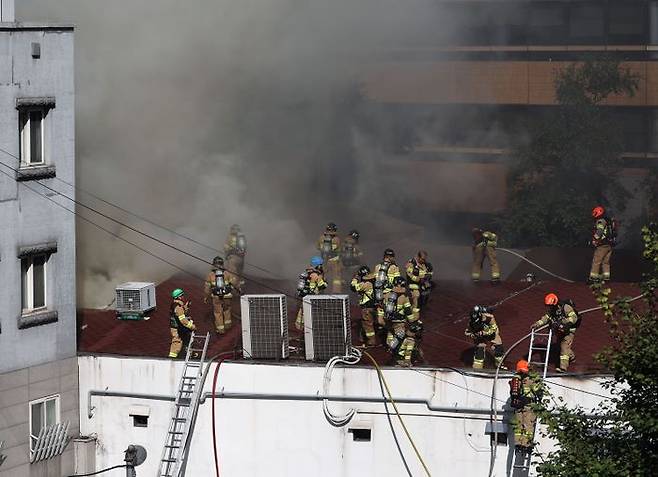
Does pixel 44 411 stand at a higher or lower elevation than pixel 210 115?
lower

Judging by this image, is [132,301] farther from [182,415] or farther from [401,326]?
[401,326]

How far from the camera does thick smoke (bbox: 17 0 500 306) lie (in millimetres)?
33688

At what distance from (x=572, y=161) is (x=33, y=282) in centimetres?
2039

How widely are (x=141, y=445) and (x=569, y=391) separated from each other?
6.12 metres

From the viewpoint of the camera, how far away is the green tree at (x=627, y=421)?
18.6m

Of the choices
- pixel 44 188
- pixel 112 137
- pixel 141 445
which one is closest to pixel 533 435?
pixel 141 445

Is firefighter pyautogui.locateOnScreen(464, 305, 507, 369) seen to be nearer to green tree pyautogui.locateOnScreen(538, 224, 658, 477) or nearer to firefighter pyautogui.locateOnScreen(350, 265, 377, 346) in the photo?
firefighter pyautogui.locateOnScreen(350, 265, 377, 346)

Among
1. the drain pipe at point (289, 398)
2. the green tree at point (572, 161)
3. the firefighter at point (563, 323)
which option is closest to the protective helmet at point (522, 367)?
the drain pipe at point (289, 398)

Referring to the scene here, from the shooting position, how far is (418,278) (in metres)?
27.0

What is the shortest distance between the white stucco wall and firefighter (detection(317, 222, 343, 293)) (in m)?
4.44

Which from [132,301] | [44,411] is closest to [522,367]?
[44,411]

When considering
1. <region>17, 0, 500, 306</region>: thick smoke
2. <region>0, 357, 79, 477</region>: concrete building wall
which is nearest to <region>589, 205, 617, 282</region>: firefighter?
<region>17, 0, 500, 306</region>: thick smoke

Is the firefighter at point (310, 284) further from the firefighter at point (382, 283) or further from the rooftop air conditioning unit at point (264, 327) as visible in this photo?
the firefighter at point (382, 283)

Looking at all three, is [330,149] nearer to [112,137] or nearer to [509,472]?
[112,137]
